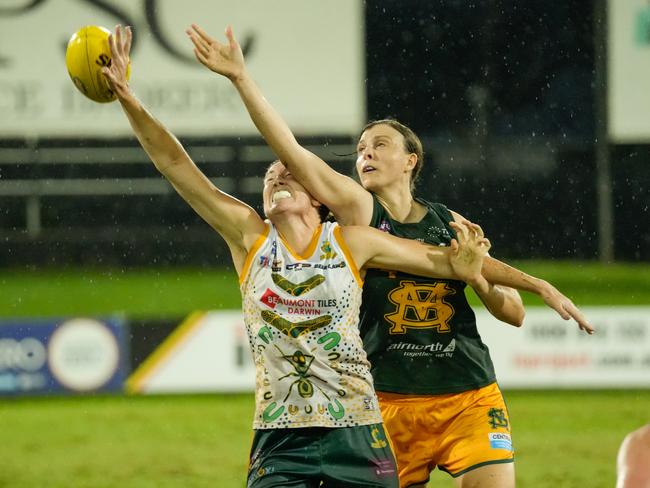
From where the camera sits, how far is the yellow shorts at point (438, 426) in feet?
15.2

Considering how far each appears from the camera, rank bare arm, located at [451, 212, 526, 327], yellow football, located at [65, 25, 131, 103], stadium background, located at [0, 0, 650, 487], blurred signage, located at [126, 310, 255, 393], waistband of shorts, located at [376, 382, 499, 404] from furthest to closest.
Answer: blurred signage, located at [126, 310, 255, 393]
stadium background, located at [0, 0, 650, 487]
waistband of shorts, located at [376, 382, 499, 404]
bare arm, located at [451, 212, 526, 327]
yellow football, located at [65, 25, 131, 103]

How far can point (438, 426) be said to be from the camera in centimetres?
469

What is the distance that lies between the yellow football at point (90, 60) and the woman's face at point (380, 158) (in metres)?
1.05

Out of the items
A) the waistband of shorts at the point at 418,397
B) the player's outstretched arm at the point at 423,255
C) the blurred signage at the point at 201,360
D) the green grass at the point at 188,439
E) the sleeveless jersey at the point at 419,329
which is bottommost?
the green grass at the point at 188,439

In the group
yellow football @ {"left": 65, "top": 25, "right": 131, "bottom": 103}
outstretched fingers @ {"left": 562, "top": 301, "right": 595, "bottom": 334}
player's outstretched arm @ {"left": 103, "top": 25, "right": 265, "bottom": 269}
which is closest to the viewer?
player's outstretched arm @ {"left": 103, "top": 25, "right": 265, "bottom": 269}

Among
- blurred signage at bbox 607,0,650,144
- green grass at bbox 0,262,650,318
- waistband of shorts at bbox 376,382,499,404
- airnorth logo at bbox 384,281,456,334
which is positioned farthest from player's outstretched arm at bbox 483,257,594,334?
blurred signage at bbox 607,0,650,144

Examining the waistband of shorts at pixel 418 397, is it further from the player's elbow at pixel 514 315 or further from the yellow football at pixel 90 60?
the yellow football at pixel 90 60

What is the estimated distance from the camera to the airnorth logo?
15.1 ft

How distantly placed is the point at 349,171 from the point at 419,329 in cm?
1084

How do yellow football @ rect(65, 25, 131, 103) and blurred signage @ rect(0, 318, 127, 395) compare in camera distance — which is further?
blurred signage @ rect(0, 318, 127, 395)

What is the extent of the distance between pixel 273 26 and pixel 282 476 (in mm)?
11628

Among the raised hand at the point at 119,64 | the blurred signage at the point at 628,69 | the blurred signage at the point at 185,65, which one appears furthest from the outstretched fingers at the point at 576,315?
the blurred signage at the point at 185,65

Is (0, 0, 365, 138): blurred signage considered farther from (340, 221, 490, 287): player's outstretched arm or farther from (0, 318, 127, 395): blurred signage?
(340, 221, 490, 287): player's outstretched arm

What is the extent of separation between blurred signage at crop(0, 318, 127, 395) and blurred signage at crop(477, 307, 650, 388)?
3.46 m
